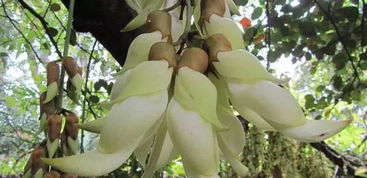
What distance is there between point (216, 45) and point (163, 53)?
0.03m

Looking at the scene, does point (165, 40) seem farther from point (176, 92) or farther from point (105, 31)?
point (105, 31)

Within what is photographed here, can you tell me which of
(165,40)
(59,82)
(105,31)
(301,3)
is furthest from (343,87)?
(165,40)

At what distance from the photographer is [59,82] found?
59 centimetres

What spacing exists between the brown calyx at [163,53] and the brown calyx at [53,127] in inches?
8.8

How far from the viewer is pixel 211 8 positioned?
384 millimetres

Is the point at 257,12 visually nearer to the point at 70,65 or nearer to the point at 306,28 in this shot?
the point at 306,28

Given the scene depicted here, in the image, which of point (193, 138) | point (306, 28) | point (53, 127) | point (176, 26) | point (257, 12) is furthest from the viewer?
point (257, 12)

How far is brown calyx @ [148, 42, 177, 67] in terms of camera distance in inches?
13.1

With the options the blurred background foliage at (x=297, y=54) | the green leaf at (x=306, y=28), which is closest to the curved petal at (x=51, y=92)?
the blurred background foliage at (x=297, y=54)

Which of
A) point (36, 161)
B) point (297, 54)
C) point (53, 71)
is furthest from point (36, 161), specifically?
point (297, 54)

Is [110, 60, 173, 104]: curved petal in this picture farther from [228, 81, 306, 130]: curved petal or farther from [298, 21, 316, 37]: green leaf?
[298, 21, 316, 37]: green leaf

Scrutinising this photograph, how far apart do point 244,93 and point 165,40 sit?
0.07 metres

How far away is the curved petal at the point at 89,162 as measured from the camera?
0.30m

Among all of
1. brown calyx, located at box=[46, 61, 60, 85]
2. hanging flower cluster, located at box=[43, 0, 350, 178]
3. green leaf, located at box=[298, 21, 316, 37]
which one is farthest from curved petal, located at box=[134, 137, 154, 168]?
green leaf, located at box=[298, 21, 316, 37]
